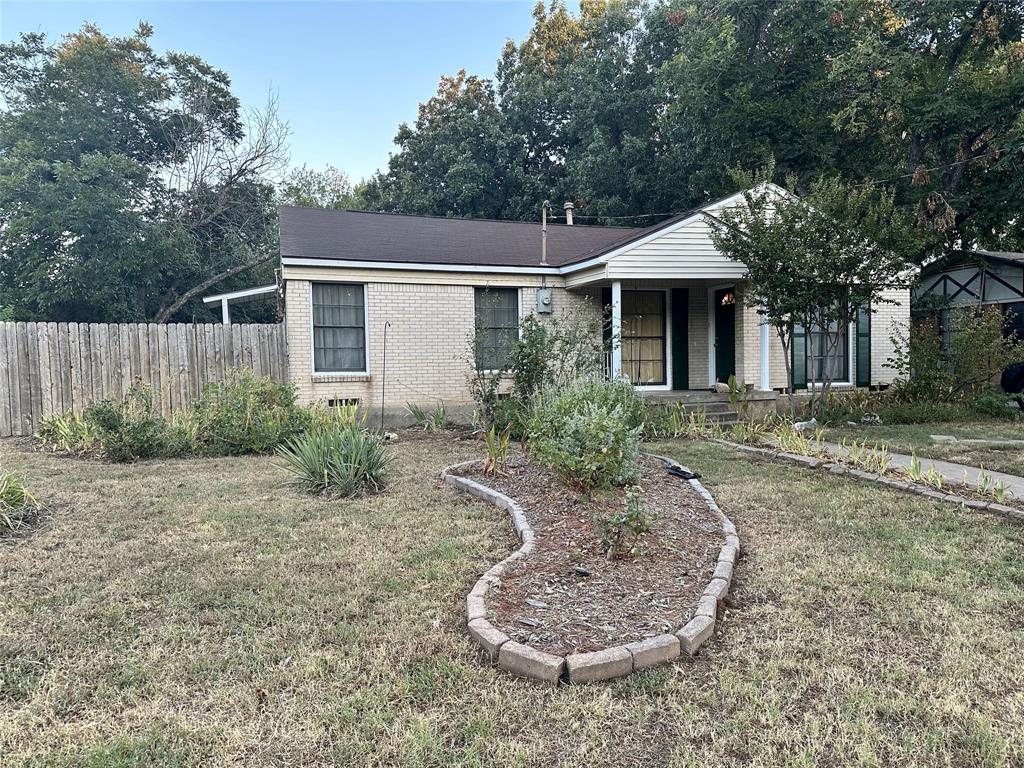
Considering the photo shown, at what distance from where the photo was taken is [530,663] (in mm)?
2664

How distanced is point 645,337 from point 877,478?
23.2ft

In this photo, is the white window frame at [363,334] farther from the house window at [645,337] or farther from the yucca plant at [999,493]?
the yucca plant at [999,493]

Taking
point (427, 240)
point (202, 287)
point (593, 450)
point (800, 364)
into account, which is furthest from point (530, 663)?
point (202, 287)

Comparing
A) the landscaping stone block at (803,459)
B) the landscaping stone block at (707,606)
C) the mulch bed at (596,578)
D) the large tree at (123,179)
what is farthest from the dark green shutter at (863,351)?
the large tree at (123,179)

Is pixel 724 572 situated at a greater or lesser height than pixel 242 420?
lesser

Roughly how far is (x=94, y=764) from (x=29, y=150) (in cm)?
2200

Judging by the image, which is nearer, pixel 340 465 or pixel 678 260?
pixel 340 465

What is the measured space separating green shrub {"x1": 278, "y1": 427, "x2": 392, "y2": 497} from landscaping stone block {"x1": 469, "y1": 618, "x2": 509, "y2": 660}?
306 centimetres

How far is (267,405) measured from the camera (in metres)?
8.50

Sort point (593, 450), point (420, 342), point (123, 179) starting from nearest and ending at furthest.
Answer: point (593, 450), point (420, 342), point (123, 179)

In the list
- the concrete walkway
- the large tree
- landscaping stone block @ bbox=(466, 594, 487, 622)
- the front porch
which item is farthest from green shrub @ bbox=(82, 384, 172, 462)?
the large tree

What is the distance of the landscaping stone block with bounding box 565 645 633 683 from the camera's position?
2.62 meters

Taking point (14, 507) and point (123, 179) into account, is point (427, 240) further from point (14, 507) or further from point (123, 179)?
point (123, 179)

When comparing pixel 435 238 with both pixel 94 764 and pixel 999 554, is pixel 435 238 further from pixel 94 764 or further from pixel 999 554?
pixel 94 764
